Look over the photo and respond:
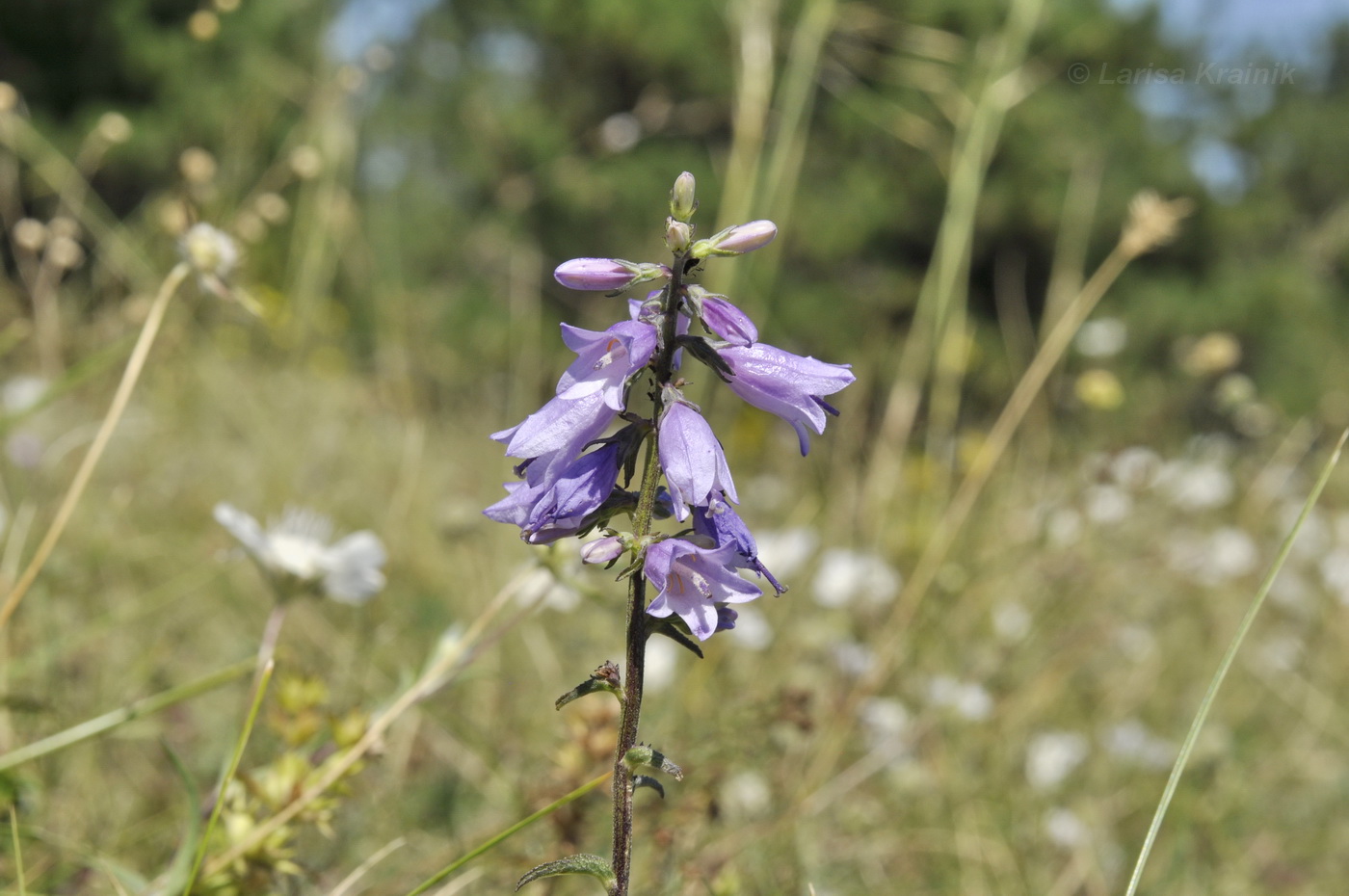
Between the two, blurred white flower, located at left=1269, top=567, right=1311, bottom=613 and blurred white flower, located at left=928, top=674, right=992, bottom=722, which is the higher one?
blurred white flower, located at left=1269, top=567, right=1311, bottom=613

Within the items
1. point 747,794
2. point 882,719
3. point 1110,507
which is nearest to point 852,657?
point 882,719

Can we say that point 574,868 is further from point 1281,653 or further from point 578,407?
A: point 1281,653

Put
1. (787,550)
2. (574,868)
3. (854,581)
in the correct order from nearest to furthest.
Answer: (574,868)
(787,550)
(854,581)

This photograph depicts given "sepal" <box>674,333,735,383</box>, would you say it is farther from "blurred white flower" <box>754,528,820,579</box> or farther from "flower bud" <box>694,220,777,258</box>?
"blurred white flower" <box>754,528,820,579</box>

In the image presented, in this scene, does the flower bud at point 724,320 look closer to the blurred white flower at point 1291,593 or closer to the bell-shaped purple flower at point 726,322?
the bell-shaped purple flower at point 726,322

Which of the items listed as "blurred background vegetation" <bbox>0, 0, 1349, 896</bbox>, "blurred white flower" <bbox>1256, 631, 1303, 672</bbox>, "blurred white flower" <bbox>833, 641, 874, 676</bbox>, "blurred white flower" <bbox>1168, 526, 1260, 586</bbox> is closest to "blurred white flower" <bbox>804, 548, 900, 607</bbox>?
"blurred background vegetation" <bbox>0, 0, 1349, 896</bbox>
